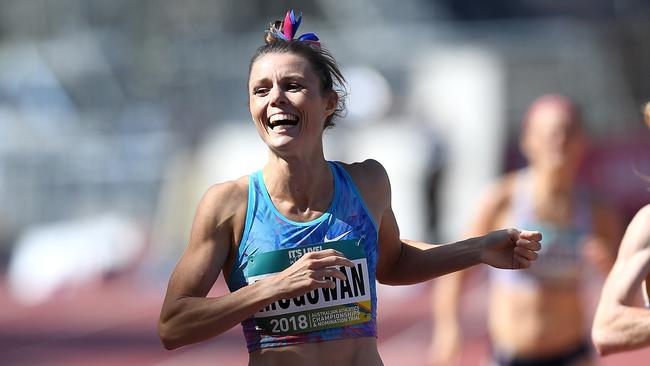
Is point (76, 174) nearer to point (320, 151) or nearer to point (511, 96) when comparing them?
point (511, 96)

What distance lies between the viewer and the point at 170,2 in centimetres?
2291

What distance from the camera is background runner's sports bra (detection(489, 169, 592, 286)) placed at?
6.19 meters

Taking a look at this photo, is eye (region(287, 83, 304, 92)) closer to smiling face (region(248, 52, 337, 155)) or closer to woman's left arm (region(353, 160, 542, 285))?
smiling face (region(248, 52, 337, 155))

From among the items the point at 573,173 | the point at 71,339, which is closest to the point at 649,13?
the point at 71,339

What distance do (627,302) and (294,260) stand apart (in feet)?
2.92

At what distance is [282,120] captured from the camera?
343 centimetres

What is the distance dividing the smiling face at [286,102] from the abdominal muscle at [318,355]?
50 centimetres

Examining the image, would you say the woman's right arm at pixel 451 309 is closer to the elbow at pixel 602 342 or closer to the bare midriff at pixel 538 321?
the bare midriff at pixel 538 321

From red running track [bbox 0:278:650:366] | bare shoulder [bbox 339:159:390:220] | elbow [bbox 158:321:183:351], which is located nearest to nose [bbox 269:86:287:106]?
bare shoulder [bbox 339:159:390:220]

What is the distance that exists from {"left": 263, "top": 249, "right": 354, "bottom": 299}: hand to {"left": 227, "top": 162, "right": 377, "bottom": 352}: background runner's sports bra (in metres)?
0.22

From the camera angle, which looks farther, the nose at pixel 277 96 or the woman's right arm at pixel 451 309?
the woman's right arm at pixel 451 309

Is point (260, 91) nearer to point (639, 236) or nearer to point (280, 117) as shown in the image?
point (280, 117)

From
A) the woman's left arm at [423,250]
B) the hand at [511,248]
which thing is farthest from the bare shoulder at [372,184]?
the hand at [511,248]

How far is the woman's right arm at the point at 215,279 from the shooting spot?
3207 mm
